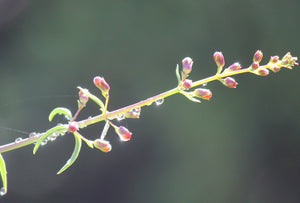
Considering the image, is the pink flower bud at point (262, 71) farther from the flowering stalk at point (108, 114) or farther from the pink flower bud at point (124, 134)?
the pink flower bud at point (124, 134)

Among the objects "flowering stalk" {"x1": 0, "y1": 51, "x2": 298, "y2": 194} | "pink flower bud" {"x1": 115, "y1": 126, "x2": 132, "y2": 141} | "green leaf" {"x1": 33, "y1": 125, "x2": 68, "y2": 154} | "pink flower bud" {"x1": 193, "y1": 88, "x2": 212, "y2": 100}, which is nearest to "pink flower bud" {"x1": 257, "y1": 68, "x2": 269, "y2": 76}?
"flowering stalk" {"x1": 0, "y1": 51, "x2": 298, "y2": 194}

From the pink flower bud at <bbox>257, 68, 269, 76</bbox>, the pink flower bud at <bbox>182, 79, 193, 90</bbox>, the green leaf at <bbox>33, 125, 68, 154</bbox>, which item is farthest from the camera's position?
the pink flower bud at <bbox>257, 68, 269, 76</bbox>

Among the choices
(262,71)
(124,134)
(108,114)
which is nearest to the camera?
(108,114)

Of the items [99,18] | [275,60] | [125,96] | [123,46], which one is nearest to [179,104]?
[125,96]

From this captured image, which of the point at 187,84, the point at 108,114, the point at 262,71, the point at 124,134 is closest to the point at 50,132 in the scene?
the point at 108,114

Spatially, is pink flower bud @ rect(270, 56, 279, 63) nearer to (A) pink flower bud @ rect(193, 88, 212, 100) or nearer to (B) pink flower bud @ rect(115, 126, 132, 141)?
(A) pink flower bud @ rect(193, 88, 212, 100)

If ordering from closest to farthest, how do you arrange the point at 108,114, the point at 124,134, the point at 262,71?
the point at 108,114 → the point at 124,134 → the point at 262,71

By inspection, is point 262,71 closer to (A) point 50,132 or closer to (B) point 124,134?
(B) point 124,134

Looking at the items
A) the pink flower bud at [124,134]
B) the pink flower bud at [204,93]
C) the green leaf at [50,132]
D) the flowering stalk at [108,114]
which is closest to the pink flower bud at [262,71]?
the flowering stalk at [108,114]

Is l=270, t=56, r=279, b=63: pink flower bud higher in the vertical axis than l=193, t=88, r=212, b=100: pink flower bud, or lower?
higher

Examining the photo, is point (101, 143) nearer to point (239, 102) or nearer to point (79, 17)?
point (79, 17)

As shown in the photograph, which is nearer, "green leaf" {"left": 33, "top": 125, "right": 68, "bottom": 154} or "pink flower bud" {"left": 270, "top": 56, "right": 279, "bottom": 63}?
"green leaf" {"left": 33, "top": 125, "right": 68, "bottom": 154}
